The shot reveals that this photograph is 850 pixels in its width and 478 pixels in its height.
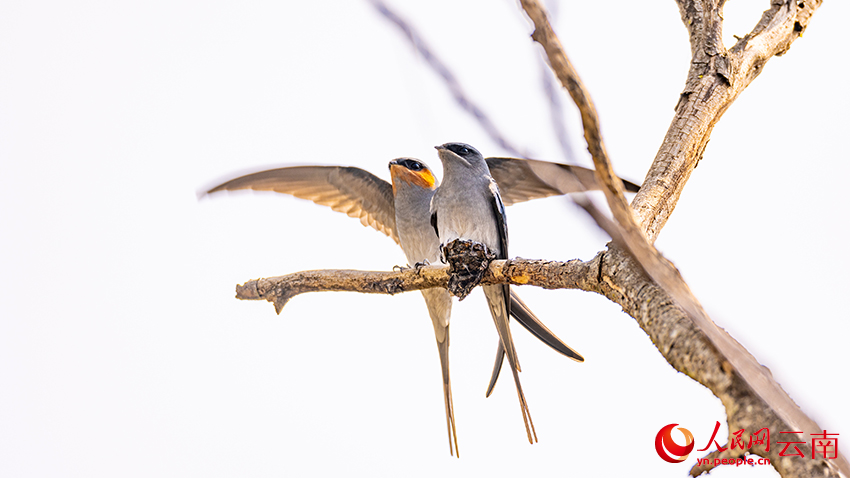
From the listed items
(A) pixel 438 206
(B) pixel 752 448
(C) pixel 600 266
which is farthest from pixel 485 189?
(B) pixel 752 448

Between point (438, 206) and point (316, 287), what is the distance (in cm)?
39

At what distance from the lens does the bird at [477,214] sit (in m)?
1.55

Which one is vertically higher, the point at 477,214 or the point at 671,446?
the point at 477,214

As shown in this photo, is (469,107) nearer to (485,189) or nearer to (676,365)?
(676,365)

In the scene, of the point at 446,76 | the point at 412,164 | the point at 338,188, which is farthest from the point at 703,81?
the point at 446,76

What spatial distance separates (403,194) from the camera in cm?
192

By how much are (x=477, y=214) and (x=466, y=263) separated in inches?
12.8

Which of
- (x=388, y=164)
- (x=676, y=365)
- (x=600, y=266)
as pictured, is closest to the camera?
(x=676, y=365)

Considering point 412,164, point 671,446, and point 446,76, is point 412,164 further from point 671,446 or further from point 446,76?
point 446,76

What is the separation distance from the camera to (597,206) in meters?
0.45

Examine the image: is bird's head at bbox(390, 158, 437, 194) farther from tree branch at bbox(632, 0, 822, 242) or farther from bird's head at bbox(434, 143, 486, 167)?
tree branch at bbox(632, 0, 822, 242)

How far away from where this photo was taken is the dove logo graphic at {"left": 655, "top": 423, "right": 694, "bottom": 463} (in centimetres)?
120

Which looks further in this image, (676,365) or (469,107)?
(676,365)

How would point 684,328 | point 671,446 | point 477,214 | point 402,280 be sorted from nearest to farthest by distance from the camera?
point 684,328 < point 671,446 < point 402,280 < point 477,214
